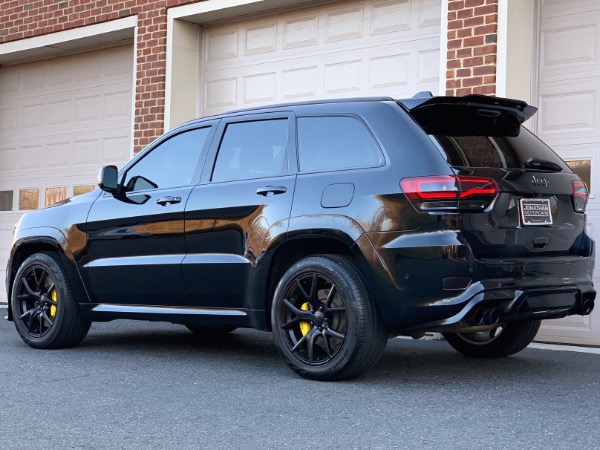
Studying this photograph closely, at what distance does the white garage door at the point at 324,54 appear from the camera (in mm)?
9812

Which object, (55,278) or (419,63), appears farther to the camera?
(419,63)

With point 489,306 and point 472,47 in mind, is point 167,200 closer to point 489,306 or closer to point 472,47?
point 489,306

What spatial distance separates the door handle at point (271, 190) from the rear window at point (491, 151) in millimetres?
999

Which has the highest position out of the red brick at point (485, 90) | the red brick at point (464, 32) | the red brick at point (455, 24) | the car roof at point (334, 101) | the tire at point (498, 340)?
the red brick at point (455, 24)

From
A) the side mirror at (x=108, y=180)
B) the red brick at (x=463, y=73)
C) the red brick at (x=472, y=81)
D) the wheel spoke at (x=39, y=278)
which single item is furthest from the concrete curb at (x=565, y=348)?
the wheel spoke at (x=39, y=278)

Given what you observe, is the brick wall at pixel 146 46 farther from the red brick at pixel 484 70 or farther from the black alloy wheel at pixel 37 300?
the black alloy wheel at pixel 37 300

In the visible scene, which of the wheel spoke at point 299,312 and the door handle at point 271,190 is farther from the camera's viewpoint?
the door handle at point 271,190

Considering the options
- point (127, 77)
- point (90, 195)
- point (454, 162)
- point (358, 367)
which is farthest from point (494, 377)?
point (127, 77)

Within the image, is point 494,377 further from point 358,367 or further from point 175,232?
point 175,232

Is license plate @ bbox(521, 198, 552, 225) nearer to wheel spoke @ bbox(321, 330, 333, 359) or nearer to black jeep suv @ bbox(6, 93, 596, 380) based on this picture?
black jeep suv @ bbox(6, 93, 596, 380)

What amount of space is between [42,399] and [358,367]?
68.9 inches

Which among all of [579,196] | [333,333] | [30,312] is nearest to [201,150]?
[333,333]

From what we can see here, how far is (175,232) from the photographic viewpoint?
6754mm

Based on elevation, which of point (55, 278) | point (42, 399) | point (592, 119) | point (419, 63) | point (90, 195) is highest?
point (419, 63)
